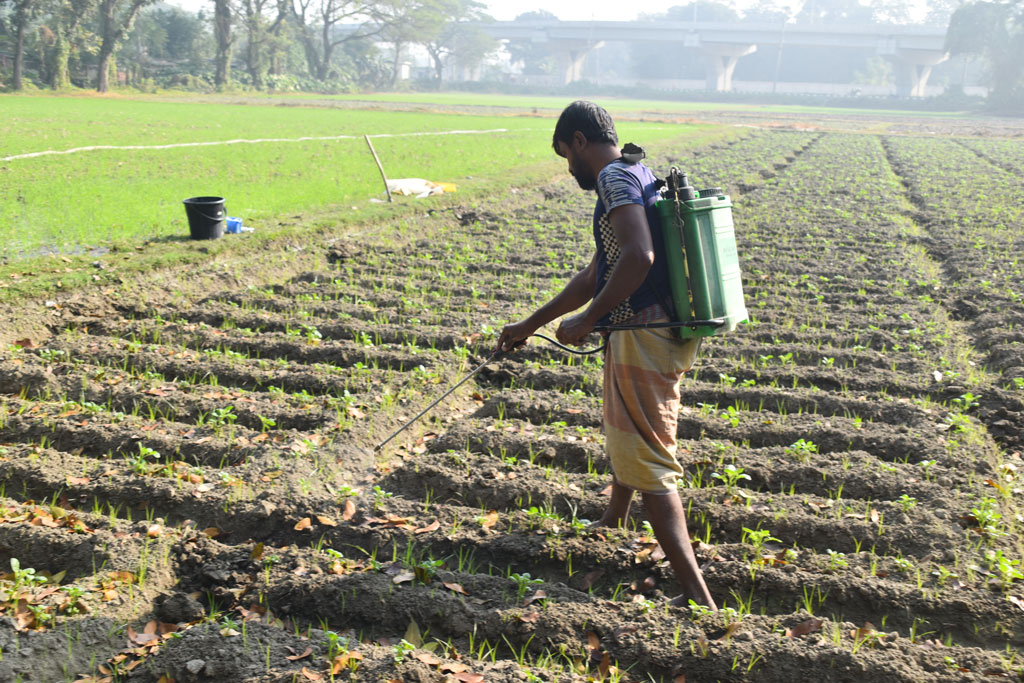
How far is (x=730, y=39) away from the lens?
101 meters

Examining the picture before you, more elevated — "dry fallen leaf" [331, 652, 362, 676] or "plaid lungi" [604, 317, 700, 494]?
"plaid lungi" [604, 317, 700, 494]

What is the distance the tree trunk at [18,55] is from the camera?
40.1 metres

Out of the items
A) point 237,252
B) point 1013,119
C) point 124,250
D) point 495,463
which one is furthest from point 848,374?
point 1013,119

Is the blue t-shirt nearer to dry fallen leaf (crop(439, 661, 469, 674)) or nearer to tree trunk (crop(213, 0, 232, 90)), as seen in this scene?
dry fallen leaf (crop(439, 661, 469, 674))

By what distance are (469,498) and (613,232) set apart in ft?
5.99

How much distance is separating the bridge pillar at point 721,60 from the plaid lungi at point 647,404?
105613 mm

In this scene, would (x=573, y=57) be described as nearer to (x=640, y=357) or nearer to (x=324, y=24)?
(x=324, y=24)

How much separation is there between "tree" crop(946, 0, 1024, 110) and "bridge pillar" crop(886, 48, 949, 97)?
22.9 m

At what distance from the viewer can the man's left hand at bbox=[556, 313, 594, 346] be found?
3.45m

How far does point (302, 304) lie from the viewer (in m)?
7.93

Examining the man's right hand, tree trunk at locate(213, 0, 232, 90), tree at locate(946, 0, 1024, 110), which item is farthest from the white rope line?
tree at locate(946, 0, 1024, 110)

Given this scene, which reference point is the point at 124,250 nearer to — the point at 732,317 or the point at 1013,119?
the point at 732,317

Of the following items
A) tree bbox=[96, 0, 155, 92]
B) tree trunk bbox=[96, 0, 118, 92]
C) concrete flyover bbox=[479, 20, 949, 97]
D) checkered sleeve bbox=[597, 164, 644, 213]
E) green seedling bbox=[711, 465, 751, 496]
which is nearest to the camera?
checkered sleeve bbox=[597, 164, 644, 213]

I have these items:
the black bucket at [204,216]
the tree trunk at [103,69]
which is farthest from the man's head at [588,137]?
the tree trunk at [103,69]
